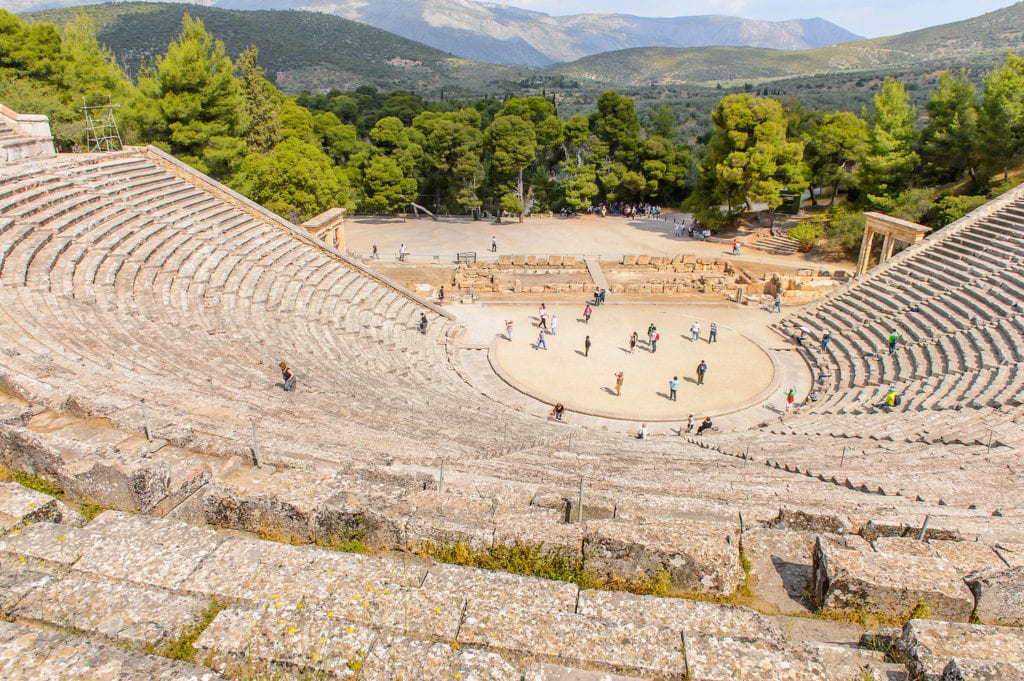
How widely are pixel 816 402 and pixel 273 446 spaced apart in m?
15.1

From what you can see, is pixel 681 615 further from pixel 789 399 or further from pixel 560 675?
pixel 789 399

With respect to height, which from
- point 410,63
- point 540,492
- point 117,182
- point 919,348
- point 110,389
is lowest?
point 919,348

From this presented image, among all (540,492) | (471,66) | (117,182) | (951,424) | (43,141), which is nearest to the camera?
(540,492)

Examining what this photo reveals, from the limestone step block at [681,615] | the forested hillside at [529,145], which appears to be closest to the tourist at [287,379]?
the limestone step block at [681,615]

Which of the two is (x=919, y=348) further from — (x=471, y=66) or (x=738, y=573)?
(x=471, y=66)

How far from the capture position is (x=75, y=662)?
11.8 ft

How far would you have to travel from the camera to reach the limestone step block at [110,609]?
163 inches

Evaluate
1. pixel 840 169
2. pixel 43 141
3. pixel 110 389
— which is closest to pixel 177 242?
pixel 43 141

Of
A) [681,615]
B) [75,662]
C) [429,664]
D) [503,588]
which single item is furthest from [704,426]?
[75,662]

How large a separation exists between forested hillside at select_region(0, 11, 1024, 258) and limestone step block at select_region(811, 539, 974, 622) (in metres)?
28.6

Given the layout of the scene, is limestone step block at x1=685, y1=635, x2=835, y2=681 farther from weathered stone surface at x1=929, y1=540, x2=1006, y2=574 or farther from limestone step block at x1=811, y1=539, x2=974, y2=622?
weathered stone surface at x1=929, y1=540, x2=1006, y2=574

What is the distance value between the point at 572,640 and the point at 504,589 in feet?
2.26

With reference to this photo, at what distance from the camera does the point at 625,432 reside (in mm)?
16219

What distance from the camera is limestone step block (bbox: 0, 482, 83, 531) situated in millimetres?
5109
